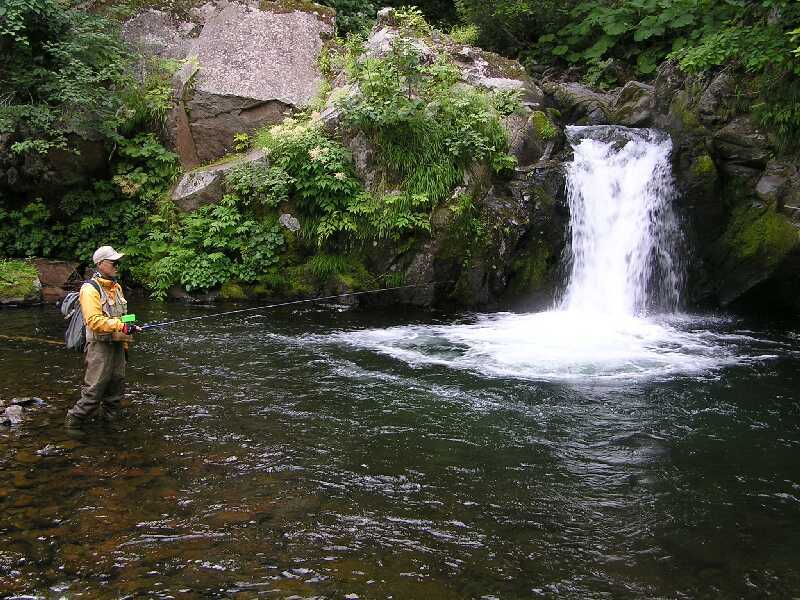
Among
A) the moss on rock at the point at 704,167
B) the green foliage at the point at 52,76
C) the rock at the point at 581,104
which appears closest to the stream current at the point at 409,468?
the moss on rock at the point at 704,167

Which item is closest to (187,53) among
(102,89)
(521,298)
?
(102,89)

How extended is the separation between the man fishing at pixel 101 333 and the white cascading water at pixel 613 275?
13.7ft

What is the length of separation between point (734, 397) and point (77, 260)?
11976 millimetres

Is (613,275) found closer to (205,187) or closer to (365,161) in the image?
(365,161)

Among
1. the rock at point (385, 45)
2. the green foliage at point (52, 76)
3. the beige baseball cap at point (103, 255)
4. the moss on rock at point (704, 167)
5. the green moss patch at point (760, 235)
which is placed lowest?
the beige baseball cap at point (103, 255)

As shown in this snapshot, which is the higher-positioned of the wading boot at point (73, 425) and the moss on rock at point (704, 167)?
the moss on rock at point (704, 167)

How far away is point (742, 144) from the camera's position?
12.6 metres

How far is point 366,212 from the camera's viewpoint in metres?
12.4

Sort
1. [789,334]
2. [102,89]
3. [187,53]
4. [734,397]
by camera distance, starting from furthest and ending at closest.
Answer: [187,53], [102,89], [789,334], [734,397]

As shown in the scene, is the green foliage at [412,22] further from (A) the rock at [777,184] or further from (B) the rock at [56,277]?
(B) the rock at [56,277]

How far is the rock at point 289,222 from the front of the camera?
13.0 metres

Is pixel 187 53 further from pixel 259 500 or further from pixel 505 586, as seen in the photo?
pixel 505 586

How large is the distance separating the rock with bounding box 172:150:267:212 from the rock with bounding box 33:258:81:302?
240cm

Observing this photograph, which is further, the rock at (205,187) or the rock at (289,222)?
the rock at (205,187)
